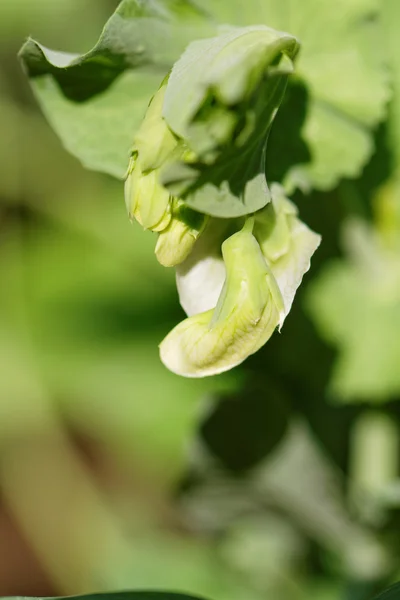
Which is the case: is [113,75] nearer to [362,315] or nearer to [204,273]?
[204,273]

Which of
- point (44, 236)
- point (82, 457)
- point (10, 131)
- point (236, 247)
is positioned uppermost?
point (236, 247)

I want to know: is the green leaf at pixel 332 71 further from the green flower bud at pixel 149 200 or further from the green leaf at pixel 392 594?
the green leaf at pixel 392 594

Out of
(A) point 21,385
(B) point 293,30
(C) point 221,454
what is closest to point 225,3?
(B) point 293,30

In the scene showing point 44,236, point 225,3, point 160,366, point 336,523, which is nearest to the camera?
point 225,3

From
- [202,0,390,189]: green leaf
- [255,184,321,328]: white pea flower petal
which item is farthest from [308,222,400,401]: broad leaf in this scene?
[255,184,321,328]: white pea flower petal

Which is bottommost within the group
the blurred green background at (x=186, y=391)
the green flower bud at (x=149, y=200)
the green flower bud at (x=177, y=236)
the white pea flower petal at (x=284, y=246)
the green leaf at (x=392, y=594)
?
the blurred green background at (x=186, y=391)

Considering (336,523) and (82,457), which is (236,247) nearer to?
(336,523)

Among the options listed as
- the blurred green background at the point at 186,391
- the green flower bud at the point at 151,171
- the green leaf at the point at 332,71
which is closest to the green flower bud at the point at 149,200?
the green flower bud at the point at 151,171
